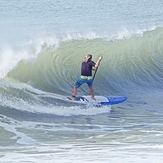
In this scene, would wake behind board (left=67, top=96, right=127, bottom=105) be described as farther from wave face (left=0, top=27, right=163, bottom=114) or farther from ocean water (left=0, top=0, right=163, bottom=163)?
wave face (left=0, top=27, right=163, bottom=114)

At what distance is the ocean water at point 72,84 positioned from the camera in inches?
418

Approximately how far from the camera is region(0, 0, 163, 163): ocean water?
34.9 ft

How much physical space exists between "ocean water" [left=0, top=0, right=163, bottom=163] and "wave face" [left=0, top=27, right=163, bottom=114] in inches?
1.3

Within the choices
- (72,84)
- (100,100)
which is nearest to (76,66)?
(72,84)

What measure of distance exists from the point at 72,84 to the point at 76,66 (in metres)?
1.66

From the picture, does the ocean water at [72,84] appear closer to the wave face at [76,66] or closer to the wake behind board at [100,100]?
the wave face at [76,66]

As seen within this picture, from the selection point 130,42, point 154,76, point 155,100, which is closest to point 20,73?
point 155,100

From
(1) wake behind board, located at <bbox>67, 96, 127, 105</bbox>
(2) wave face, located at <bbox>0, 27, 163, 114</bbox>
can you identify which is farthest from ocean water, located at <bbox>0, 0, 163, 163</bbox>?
(1) wake behind board, located at <bbox>67, 96, 127, 105</bbox>

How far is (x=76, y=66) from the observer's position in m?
20.0

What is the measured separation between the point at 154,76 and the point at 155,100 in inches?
147

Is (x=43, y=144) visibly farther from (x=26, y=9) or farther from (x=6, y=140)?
(x=26, y=9)

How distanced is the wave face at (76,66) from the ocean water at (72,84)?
0.03 m

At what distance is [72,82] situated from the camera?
18641mm

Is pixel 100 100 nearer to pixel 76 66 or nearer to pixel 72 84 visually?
pixel 72 84
